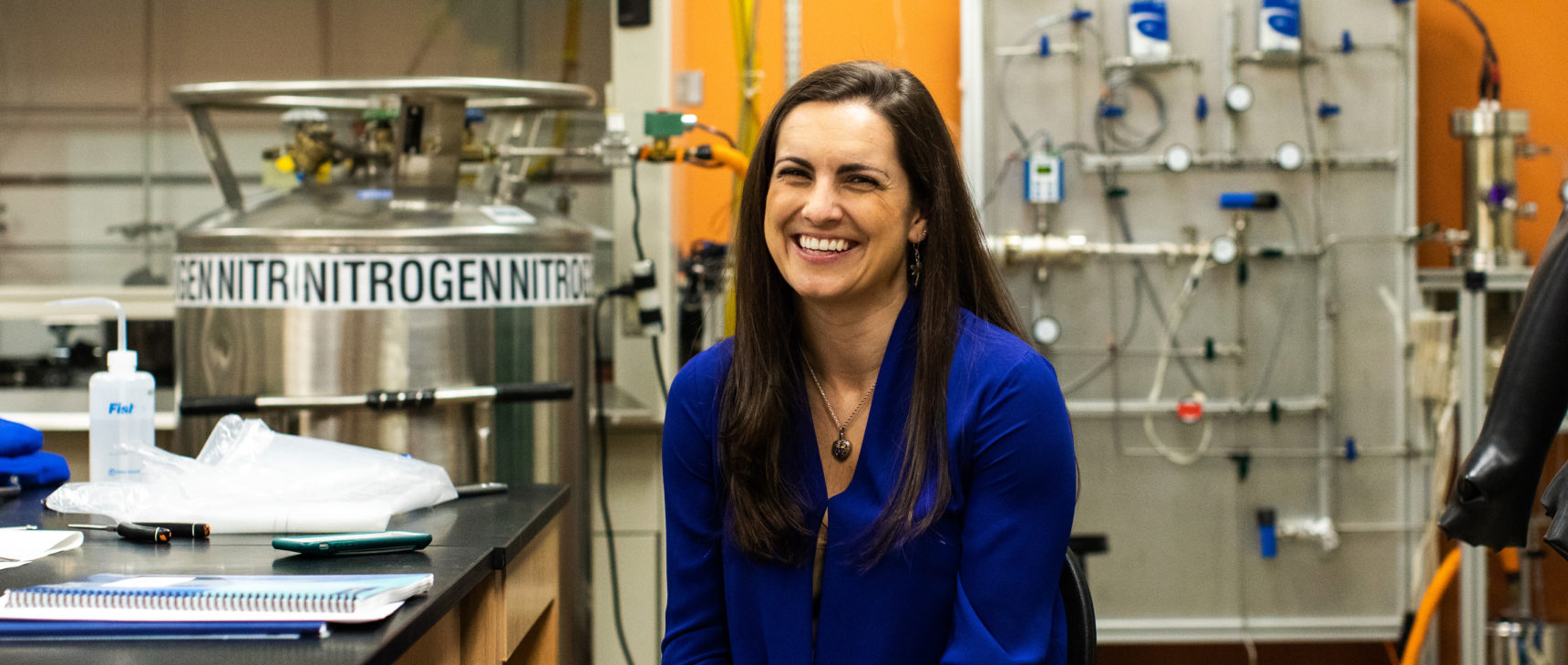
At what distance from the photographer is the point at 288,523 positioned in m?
1.27

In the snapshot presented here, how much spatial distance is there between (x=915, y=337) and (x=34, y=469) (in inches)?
45.9

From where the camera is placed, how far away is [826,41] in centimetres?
327

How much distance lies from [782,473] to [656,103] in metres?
1.53

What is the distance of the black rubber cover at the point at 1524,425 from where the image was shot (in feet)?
4.52

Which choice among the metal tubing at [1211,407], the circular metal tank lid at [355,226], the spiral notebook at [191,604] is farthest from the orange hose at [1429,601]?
the spiral notebook at [191,604]

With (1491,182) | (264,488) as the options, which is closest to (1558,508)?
(264,488)

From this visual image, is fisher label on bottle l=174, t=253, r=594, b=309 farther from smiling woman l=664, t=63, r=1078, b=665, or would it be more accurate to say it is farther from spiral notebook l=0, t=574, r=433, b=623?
spiral notebook l=0, t=574, r=433, b=623

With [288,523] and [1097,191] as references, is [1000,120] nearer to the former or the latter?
[1097,191]

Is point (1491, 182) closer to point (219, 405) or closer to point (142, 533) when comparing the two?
point (219, 405)

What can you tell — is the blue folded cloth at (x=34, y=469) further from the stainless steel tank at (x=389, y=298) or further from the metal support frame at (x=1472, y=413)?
the metal support frame at (x=1472, y=413)

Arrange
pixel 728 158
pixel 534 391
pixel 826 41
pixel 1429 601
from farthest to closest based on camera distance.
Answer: pixel 826 41, pixel 1429 601, pixel 728 158, pixel 534 391

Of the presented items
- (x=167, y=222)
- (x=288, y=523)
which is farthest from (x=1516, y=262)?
(x=167, y=222)

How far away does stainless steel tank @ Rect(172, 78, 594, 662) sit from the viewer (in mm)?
1953

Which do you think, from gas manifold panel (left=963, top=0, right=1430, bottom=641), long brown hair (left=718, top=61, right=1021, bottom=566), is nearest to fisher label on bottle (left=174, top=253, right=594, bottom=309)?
long brown hair (left=718, top=61, right=1021, bottom=566)
